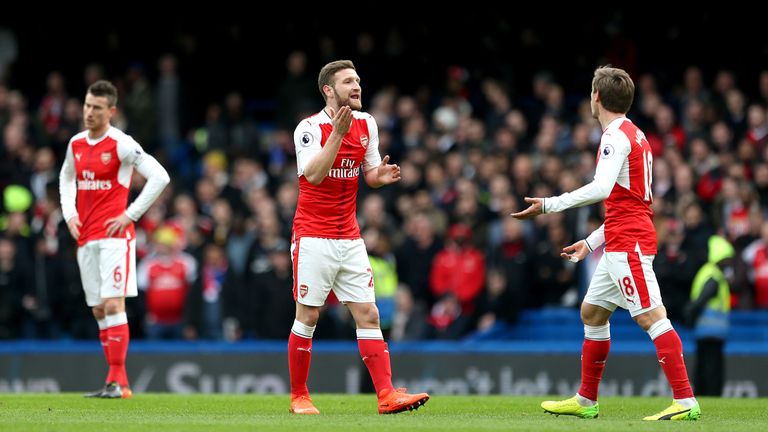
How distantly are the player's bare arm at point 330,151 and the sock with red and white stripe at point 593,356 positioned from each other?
2.26 m

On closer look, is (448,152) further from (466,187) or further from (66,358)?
(66,358)

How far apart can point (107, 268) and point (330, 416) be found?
298cm

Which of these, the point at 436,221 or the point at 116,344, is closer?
the point at 116,344

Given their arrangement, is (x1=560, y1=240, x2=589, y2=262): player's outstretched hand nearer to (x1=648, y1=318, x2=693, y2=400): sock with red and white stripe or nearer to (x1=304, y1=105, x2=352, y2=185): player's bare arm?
(x1=648, y1=318, x2=693, y2=400): sock with red and white stripe

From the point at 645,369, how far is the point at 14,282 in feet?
27.4

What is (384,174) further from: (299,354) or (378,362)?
(299,354)

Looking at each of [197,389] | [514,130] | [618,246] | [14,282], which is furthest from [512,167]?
[618,246]

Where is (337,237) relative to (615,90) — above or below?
below

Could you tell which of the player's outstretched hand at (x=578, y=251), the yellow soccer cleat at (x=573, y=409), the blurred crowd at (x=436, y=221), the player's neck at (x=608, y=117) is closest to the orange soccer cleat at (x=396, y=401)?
the yellow soccer cleat at (x=573, y=409)

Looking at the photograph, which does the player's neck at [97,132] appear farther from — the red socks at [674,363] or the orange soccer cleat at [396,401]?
the red socks at [674,363]

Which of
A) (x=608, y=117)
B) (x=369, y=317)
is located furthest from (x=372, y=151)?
(x=608, y=117)

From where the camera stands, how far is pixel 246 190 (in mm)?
21203

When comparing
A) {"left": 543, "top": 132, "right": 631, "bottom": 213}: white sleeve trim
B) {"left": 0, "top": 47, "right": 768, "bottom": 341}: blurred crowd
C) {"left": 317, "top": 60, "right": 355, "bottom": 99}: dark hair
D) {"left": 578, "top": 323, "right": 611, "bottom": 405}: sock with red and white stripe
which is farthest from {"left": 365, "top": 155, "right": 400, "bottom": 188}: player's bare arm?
{"left": 0, "top": 47, "right": 768, "bottom": 341}: blurred crowd

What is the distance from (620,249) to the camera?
33.4 feet
